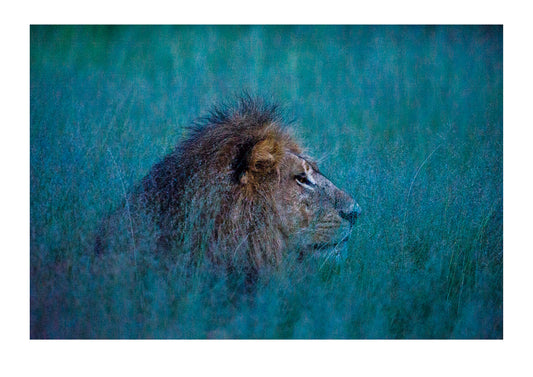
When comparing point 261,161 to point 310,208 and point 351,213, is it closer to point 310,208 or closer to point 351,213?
point 310,208

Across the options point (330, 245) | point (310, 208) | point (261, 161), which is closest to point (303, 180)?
point (310, 208)

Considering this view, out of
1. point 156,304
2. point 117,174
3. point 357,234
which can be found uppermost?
point 117,174

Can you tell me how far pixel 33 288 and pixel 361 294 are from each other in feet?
6.75

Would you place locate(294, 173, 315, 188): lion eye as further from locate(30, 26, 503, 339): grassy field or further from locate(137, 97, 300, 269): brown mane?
locate(30, 26, 503, 339): grassy field

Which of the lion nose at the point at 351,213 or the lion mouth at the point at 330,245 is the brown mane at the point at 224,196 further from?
the lion nose at the point at 351,213

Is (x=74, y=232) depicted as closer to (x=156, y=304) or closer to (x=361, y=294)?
(x=156, y=304)

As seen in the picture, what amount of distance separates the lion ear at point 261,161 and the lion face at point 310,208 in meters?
0.09

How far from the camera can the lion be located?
363cm

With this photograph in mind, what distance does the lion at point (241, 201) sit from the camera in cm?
363

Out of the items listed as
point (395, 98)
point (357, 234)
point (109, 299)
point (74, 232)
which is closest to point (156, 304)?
point (109, 299)

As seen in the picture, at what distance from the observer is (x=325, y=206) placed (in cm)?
375

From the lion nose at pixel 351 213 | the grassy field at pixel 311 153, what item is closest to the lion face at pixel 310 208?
the lion nose at pixel 351 213

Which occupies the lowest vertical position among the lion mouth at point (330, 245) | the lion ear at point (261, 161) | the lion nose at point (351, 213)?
the lion mouth at point (330, 245)

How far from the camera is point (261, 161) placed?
360 cm
